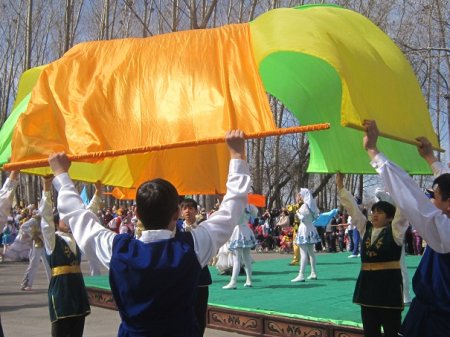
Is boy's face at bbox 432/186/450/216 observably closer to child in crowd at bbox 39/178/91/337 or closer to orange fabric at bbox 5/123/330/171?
orange fabric at bbox 5/123/330/171

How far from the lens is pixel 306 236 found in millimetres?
12367

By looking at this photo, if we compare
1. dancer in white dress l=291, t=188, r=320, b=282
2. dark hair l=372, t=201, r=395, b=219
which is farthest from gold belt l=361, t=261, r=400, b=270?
dancer in white dress l=291, t=188, r=320, b=282

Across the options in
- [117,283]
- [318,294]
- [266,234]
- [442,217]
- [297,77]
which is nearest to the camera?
[117,283]

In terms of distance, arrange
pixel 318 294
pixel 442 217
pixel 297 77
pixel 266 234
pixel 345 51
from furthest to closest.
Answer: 1. pixel 266 234
2. pixel 318 294
3. pixel 297 77
4. pixel 345 51
5. pixel 442 217

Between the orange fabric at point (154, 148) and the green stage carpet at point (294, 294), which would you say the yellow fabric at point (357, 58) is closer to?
the orange fabric at point (154, 148)

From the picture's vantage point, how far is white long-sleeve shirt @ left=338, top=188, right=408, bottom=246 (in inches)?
208

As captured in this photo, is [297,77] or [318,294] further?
[318,294]

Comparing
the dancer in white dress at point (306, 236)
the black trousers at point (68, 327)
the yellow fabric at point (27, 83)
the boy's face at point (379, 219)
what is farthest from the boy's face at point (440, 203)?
the dancer in white dress at point (306, 236)

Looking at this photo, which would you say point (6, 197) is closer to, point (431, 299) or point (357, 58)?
point (357, 58)

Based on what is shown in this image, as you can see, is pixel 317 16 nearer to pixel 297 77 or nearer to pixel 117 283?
pixel 297 77

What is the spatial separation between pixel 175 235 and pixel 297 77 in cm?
242

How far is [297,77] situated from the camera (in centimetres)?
502

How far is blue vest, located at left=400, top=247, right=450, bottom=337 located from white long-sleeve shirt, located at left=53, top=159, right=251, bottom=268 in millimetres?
1283

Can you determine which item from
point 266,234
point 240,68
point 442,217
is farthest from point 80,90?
point 266,234
